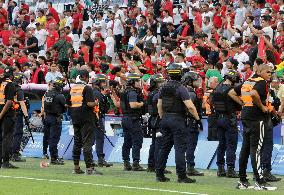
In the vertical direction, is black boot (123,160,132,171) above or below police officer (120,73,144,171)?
below

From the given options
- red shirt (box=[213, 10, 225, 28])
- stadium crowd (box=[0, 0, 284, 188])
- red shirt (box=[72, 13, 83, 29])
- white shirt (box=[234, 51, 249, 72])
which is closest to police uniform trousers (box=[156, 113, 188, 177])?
stadium crowd (box=[0, 0, 284, 188])

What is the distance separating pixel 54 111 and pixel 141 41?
8.33 m

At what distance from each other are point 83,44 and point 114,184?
16.1 metres

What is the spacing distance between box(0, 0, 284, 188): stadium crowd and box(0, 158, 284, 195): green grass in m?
0.71

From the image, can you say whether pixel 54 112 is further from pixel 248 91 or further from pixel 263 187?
pixel 263 187

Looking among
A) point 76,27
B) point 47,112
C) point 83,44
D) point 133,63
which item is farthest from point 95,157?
point 76,27

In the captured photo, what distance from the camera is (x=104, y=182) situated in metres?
18.0

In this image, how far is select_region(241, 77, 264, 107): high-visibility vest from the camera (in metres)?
16.8

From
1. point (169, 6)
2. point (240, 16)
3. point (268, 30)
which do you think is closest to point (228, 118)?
point (268, 30)

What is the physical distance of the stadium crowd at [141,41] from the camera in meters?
24.6

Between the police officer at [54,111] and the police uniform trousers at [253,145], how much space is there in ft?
23.7

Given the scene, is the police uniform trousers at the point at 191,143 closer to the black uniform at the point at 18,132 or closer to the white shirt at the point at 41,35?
the black uniform at the point at 18,132

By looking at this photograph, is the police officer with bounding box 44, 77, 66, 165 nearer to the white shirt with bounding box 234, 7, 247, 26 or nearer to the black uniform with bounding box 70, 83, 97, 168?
the black uniform with bounding box 70, 83, 97, 168

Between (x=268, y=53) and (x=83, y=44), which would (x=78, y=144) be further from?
(x=83, y=44)
